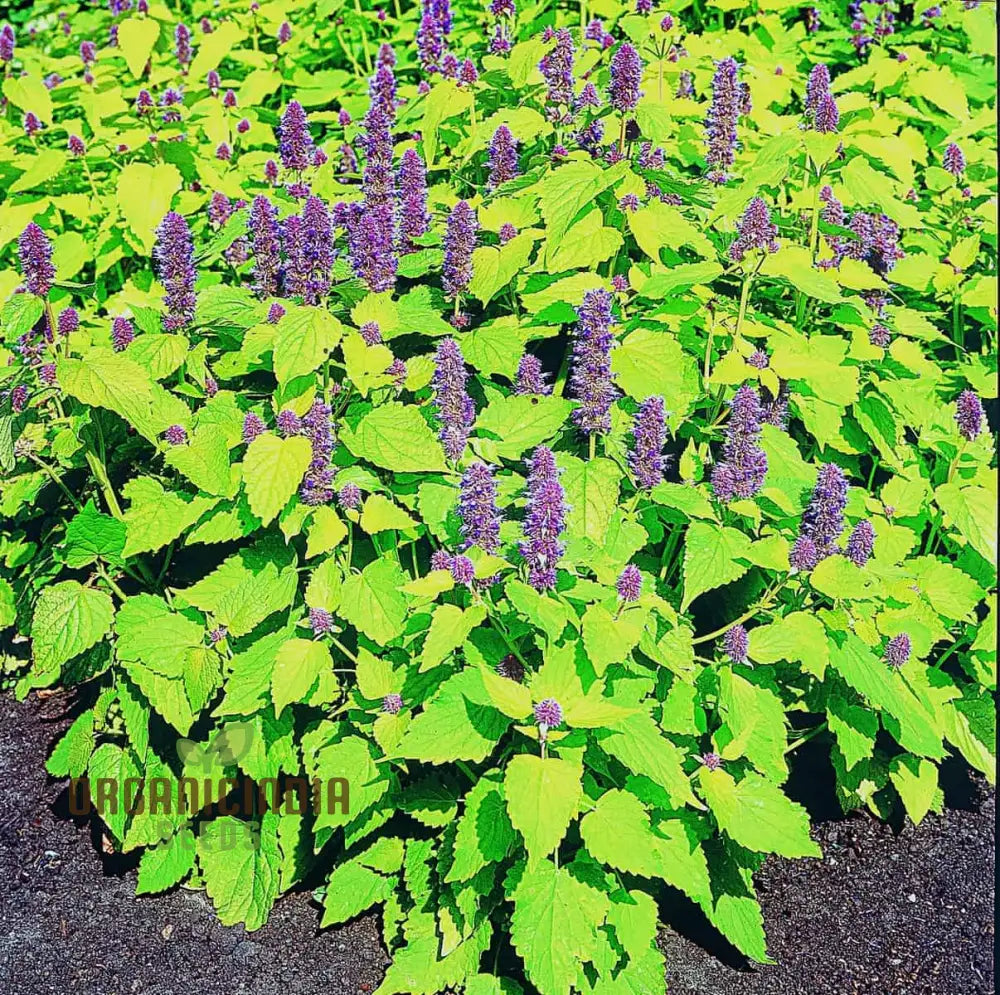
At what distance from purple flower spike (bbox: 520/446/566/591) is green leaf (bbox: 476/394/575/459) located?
23cm

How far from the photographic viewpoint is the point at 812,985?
3125mm

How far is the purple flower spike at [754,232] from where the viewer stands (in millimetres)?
3000

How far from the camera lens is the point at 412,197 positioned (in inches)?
131

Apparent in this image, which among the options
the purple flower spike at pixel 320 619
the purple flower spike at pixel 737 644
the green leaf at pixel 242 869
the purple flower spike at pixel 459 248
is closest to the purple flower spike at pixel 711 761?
the purple flower spike at pixel 737 644

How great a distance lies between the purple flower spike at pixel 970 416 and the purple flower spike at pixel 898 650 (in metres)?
0.66

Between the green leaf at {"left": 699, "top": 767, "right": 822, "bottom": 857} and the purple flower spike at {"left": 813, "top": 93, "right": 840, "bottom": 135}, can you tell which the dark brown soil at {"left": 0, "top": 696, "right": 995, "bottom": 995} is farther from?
the purple flower spike at {"left": 813, "top": 93, "right": 840, "bottom": 135}

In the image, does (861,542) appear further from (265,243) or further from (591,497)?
(265,243)

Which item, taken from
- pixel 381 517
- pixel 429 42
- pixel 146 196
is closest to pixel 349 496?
pixel 381 517

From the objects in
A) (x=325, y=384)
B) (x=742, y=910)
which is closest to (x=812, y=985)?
(x=742, y=910)

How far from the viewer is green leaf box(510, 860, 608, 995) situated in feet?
8.62

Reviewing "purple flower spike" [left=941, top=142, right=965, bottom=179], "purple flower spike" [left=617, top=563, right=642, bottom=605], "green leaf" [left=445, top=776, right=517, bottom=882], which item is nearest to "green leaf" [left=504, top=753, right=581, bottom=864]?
"green leaf" [left=445, top=776, right=517, bottom=882]

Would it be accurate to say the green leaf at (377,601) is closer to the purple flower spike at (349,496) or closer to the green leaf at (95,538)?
the purple flower spike at (349,496)

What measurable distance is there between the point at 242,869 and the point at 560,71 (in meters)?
2.50

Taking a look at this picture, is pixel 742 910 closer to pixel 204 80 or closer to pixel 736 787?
pixel 736 787
